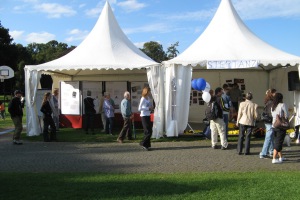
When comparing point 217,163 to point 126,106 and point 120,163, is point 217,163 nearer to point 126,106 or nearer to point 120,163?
point 120,163

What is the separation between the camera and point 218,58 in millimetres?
12680

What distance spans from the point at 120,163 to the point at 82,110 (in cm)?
790

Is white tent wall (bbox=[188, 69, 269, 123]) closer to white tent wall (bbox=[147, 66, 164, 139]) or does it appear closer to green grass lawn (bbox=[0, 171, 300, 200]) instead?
white tent wall (bbox=[147, 66, 164, 139])

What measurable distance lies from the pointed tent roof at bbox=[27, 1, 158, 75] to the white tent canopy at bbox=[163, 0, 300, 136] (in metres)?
1.23

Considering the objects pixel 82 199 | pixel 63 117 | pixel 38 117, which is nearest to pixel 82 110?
pixel 63 117

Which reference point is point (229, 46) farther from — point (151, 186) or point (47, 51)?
point (47, 51)

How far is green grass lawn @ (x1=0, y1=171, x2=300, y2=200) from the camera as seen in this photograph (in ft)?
18.9

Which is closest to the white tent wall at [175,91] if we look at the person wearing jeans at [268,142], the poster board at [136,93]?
the person wearing jeans at [268,142]

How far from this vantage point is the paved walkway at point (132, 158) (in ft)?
26.6

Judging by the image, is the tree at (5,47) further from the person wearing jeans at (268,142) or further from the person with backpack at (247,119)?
the person wearing jeans at (268,142)

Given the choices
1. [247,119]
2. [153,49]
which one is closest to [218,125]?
[247,119]

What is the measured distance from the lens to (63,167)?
827cm

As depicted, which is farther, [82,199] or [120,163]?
[120,163]

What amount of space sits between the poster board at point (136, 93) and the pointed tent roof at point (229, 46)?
12.5ft
